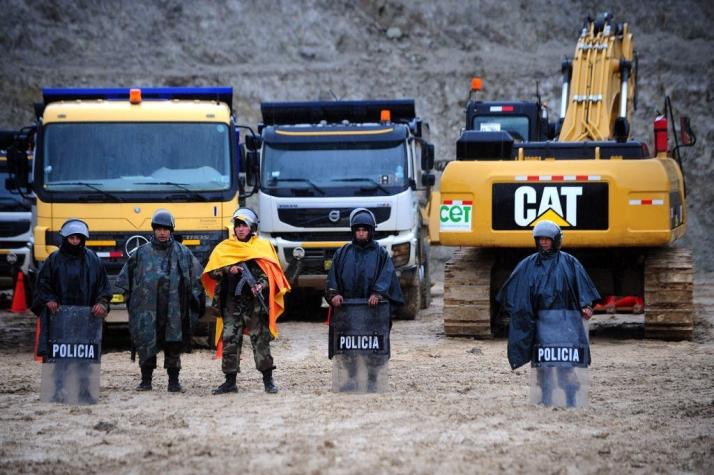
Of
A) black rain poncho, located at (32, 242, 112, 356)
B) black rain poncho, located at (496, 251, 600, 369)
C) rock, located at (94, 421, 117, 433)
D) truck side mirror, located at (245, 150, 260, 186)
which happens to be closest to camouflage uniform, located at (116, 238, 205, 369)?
black rain poncho, located at (32, 242, 112, 356)

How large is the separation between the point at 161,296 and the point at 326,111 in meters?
9.10

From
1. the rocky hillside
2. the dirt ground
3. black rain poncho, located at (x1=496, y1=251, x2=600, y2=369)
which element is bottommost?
the dirt ground

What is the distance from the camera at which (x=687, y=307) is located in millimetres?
16422

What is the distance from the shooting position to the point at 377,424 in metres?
9.80

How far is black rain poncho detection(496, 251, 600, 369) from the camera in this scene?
430 inches

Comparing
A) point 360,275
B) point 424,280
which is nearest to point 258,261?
point 360,275

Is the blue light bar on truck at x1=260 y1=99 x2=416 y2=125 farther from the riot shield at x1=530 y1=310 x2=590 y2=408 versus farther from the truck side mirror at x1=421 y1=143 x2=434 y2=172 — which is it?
the riot shield at x1=530 y1=310 x2=590 y2=408

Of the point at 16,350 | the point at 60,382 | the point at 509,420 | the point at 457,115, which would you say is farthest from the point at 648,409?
the point at 457,115

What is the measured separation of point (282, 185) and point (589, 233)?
16.8 ft

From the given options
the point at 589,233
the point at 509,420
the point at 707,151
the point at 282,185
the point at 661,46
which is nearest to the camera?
the point at 509,420

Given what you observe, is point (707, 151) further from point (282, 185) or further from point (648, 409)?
point (648, 409)

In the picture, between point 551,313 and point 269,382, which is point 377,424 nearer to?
point 551,313

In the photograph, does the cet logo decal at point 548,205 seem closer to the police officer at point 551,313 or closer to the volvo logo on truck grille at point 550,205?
the volvo logo on truck grille at point 550,205

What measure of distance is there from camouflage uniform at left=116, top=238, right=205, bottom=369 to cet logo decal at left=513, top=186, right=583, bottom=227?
5365 millimetres
